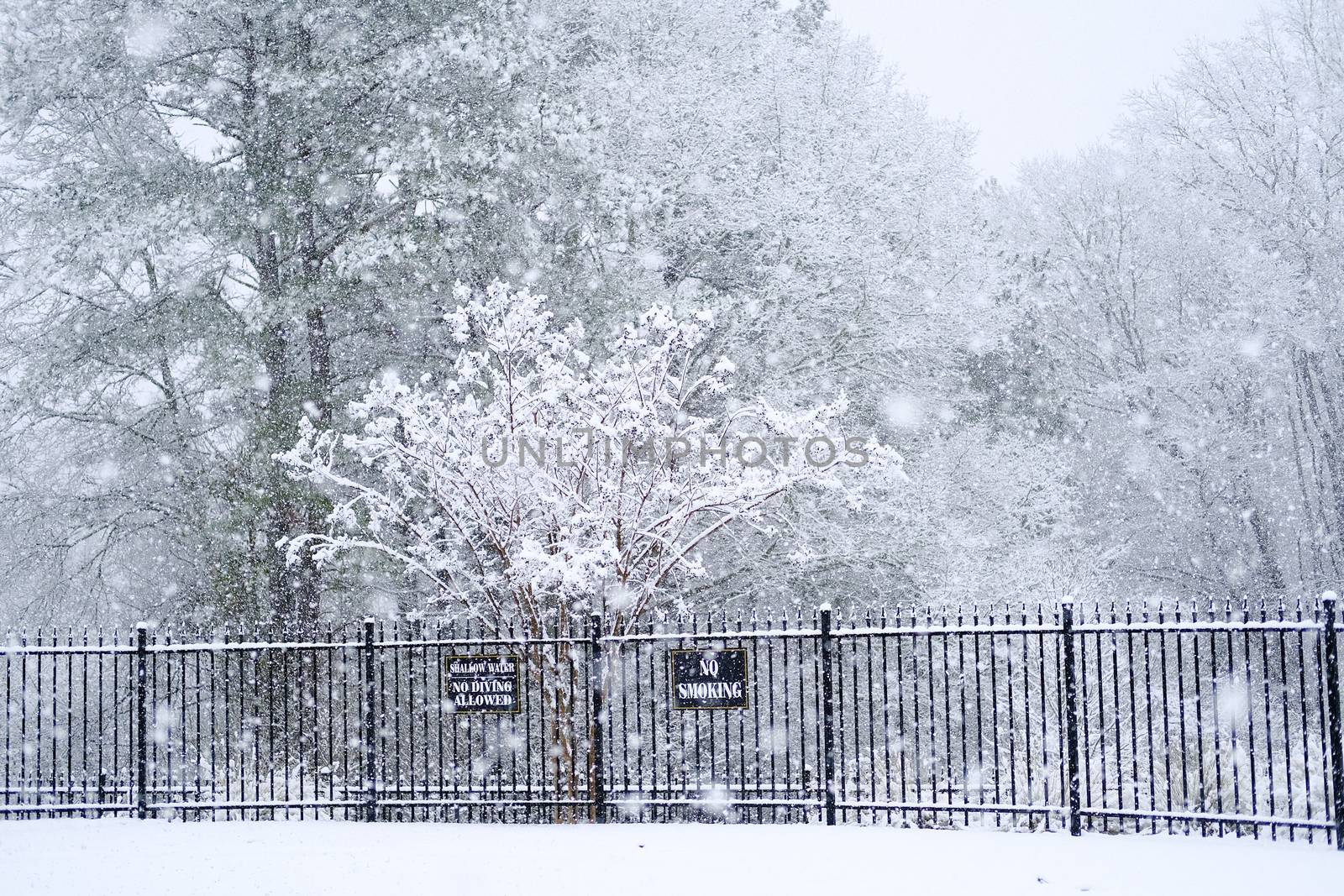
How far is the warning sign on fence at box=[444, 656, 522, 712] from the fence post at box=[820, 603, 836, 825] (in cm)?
265

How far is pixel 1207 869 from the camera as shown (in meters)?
9.02

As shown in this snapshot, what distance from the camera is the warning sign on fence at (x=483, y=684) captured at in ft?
37.4

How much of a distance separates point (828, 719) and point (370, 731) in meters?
4.11

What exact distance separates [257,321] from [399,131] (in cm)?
324

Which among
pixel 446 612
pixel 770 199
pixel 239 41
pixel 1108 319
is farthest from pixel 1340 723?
pixel 1108 319

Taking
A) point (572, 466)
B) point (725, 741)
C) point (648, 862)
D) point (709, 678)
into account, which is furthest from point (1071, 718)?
point (572, 466)

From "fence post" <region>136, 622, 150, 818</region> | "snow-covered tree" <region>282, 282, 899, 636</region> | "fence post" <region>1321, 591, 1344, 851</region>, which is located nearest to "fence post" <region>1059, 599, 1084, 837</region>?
"fence post" <region>1321, 591, 1344, 851</region>

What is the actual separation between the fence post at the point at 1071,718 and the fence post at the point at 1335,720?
180 cm

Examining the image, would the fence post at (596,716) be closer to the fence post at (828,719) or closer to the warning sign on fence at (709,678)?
the warning sign on fence at (709,678)

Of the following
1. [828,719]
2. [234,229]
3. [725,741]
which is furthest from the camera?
[234,229]

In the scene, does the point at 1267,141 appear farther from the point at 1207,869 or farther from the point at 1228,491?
the point at 1207,869

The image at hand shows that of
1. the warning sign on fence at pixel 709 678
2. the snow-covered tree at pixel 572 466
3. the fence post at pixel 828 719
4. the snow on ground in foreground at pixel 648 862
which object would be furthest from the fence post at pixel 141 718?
the fence post at pixel 828 719

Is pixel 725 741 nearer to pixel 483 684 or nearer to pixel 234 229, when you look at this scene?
pixel 483 684

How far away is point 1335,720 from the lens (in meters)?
9.52
